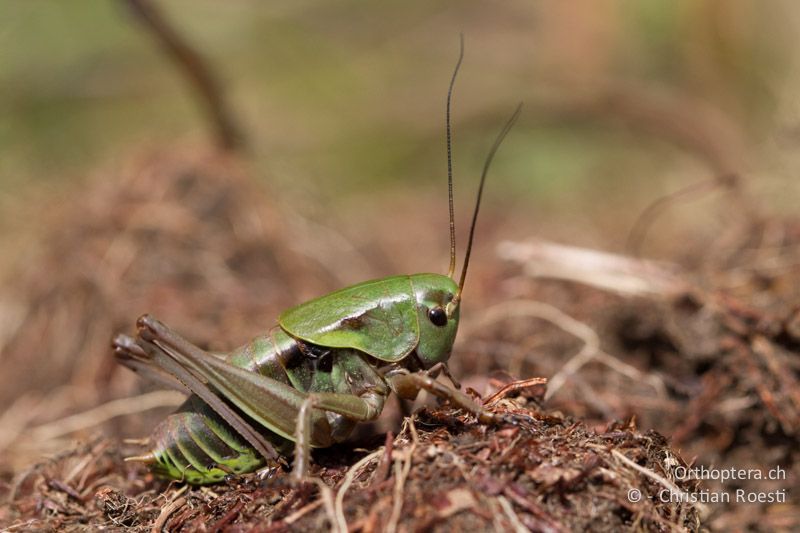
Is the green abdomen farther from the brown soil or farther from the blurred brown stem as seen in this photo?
the blurred brown stem

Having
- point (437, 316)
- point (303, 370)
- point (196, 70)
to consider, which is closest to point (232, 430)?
point (303, 370)

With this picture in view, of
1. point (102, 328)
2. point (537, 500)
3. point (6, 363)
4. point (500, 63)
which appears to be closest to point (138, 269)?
point (102, 328)

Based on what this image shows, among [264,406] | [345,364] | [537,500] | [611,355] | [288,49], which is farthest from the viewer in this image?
[288,49]

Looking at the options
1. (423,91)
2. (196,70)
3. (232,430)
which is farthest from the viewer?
(423,91)

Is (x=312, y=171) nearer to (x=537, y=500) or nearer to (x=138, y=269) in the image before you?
(x=138, y=269)

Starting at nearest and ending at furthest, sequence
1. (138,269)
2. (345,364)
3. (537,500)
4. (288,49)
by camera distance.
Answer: (537,500)
(345,364)
(138,269)
(288,49)

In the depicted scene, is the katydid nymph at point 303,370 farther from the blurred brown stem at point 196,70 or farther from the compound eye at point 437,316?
the blurred brown stem at point 196,70

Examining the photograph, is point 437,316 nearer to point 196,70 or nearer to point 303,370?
point 303,370
